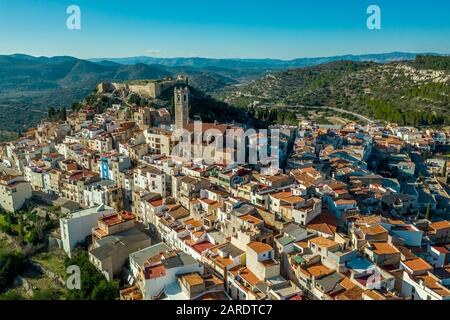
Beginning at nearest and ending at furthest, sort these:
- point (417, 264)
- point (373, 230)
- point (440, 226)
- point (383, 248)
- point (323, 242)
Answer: point (417, 264) < point (323, 242) < point (383, 248) < point (373, 230) < point (440, 226)

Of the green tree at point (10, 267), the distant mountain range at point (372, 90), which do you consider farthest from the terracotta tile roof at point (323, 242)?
the distant mountain range at point (372, 90)

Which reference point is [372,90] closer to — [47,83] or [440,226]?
[440,226]

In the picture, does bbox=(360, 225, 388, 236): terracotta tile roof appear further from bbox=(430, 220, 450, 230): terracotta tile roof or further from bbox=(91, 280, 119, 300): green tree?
bbox=(91, 280, 119, 300): green tree

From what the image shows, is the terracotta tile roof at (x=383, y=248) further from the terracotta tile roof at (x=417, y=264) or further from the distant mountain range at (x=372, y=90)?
the distant mountain range at (x=372, y=90)

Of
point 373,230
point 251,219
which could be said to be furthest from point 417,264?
point 251,219

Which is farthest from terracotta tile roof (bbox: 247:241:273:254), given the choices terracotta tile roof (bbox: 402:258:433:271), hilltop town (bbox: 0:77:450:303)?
terracotta tile roof (bbox: 402:258:433:271)

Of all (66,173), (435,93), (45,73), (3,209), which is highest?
(45,73)

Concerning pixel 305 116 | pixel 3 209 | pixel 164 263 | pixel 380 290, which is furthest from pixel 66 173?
pixel 305 116

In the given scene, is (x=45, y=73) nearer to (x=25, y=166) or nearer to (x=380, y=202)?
(x=25, y=166)
